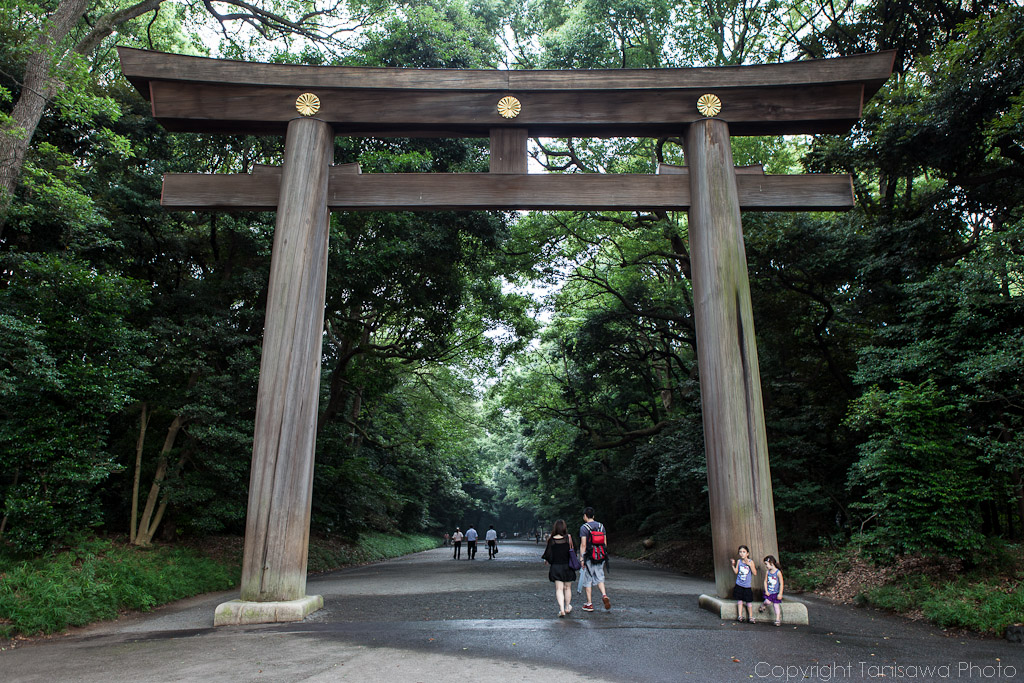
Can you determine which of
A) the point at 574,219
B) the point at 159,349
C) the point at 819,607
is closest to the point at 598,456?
the point at 574,219

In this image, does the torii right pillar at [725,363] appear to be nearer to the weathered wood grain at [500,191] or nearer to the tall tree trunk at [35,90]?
the weathered wood grain at [500,191]

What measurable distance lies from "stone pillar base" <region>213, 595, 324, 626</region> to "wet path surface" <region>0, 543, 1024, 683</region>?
18cm

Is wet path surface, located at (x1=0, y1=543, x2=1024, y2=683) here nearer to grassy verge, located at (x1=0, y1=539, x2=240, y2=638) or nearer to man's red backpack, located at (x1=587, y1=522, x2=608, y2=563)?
grassy verge, located at (x1=0, y1=539, x2=240, y2=638)

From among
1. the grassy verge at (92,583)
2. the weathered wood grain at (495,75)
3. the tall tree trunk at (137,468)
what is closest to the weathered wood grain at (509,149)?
the weathered wood grain at (495,75)

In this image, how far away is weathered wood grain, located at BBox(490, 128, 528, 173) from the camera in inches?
341

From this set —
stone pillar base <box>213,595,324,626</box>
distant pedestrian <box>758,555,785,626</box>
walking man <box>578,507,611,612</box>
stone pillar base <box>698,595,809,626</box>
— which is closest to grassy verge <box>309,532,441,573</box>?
stone pillar base <box>213,595,324,626</box>

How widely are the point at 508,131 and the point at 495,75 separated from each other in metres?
0.77

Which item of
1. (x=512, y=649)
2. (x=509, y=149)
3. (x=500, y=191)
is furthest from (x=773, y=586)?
(x=509, y=149)

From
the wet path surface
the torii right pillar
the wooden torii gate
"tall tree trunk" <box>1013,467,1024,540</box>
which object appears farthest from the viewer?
"tall tree trunk" <box>1013,467,1024,540</box>

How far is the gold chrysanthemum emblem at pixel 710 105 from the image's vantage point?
8516 millimetres

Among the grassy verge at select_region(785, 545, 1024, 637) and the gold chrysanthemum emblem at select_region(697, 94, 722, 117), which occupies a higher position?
the gold chrysanthemum emblem at select_region(697, 94, 722, 117)

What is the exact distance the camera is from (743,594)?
7.05 meters

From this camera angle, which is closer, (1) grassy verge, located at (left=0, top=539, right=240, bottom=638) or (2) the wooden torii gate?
(1) grassy verge, located at (left=0, top=539, right=240, bottom=638)

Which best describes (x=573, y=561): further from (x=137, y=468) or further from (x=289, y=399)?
(x=137, y=468)
